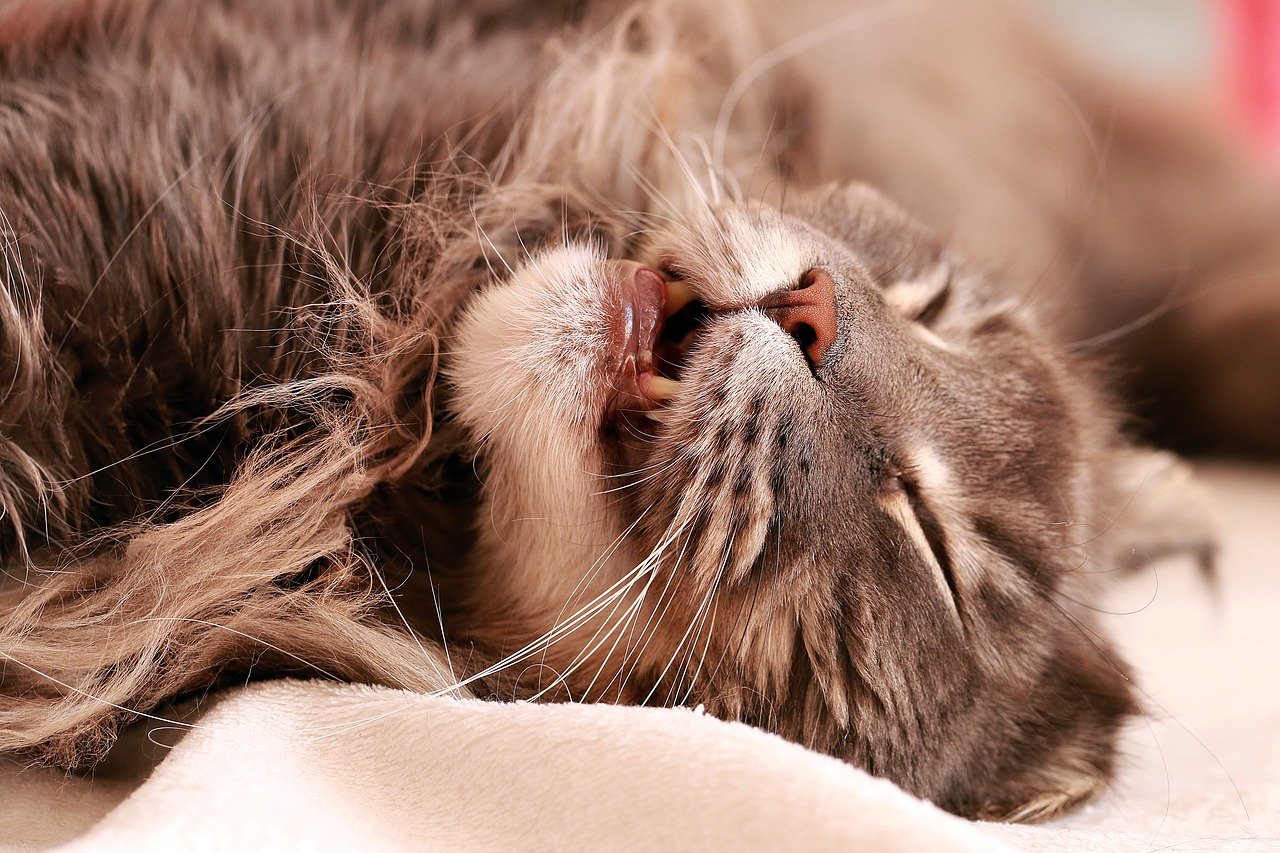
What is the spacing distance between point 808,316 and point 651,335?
17 cm

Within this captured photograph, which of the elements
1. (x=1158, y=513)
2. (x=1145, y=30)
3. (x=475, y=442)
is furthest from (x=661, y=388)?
(x=1145, y=30)

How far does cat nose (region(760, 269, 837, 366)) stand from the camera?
3.28 feet

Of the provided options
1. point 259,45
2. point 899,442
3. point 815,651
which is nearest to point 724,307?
point 899,442

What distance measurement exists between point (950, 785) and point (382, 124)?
105 cm

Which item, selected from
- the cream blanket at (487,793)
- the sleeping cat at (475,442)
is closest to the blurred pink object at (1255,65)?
the sleeping cat at (475,442)

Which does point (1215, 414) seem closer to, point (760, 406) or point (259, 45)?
point (760, 406)

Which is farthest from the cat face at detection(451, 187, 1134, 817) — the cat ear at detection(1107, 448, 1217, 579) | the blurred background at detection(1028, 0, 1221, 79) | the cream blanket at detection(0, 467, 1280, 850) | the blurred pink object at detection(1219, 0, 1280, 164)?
the blurred pink object at detection(1219, 0, 1280, 164)

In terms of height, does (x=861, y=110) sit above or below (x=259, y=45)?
above

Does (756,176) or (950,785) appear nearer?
(950,785)

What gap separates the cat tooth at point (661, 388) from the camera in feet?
3.34

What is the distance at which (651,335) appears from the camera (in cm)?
107

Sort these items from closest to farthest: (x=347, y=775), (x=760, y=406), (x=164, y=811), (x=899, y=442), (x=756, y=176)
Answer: (x=164, y=811)
(x=347, y=775)
(x=760, y=406)
(x=899, y=442)
(x=756, y=176)

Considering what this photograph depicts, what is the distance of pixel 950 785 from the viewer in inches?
44.3

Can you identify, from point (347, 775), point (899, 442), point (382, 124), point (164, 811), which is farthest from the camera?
point (382, 124)
